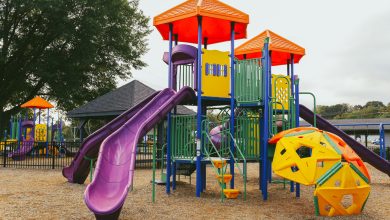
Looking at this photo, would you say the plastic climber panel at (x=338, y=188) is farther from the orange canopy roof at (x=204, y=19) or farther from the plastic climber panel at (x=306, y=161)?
the orange canopy roof at (x=204, y=19)

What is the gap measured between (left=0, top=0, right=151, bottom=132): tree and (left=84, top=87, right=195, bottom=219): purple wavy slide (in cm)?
1897

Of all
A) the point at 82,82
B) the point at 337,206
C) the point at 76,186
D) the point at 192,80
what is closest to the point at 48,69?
the point at 82,82

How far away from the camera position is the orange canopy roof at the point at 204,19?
9.82 metres

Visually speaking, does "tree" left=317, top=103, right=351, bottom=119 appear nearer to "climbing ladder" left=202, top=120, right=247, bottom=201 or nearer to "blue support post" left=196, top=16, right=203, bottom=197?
"climbing ladder" left=202, top=120, right=247, bottom=201

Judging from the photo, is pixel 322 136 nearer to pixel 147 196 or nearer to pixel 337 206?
pixel 337 206

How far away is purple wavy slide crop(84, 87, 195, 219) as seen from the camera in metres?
6.54

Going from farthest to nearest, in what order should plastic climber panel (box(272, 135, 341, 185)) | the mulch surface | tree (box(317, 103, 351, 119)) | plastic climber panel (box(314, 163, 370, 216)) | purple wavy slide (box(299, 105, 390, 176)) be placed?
1. tree (box(317, 103, 351, 119))
2. purple wavy slide (box(299, 105, 390, 176))
3. the mulch surface
4. plastic climber panel (box(272, 135, 341, 185))
5. plastic climber panel (box(314, 163, 370, 216))

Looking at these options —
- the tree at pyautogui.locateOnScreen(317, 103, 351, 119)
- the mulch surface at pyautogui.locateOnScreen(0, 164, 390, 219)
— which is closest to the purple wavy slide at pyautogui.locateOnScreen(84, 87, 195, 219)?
the mulch surface at pyautogui.locateOnScreen(0, 164, 390, 219)

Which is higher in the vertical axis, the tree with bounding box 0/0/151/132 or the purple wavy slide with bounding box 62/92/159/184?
the tree with bounding box 0/0/151/132

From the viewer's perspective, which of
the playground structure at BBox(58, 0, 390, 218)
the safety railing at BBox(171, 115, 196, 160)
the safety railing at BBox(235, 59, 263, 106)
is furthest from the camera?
the safety railing at BBox(171, 115, 196, 160)

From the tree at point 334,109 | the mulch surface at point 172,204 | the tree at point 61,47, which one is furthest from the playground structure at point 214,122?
the tree at point 334,109

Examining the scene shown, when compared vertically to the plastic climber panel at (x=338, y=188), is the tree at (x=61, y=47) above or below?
above

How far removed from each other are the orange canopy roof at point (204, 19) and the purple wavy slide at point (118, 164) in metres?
1.91

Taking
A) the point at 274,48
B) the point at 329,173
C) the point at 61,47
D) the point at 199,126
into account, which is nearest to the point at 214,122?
the point at 199,126
